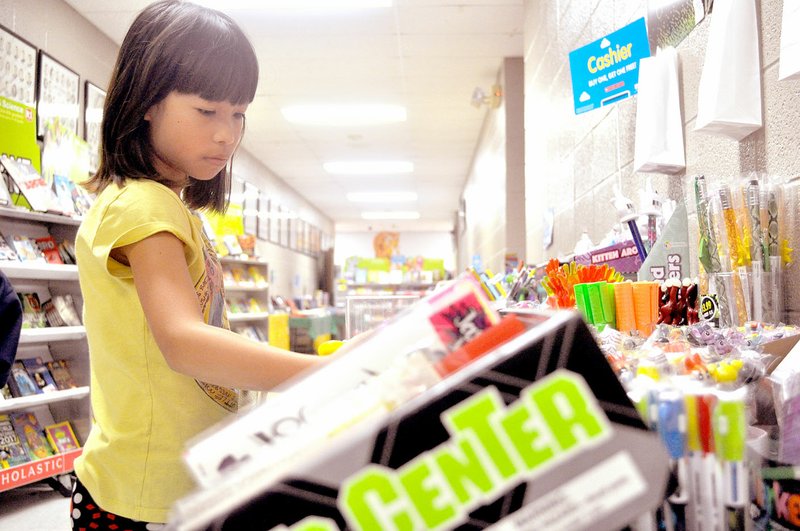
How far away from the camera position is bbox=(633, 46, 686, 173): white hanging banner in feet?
6.12

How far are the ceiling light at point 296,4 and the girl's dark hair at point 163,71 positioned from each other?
171 inches

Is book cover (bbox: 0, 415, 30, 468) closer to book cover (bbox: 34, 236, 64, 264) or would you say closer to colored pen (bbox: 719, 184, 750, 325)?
book cover (bbox: 34, 236, 64, 264)

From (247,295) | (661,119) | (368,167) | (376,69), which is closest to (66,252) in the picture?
(376,69)

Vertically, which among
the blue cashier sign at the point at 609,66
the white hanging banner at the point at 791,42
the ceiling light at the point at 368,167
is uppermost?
the ceiling light at the point at 368,167

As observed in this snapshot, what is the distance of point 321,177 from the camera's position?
11625mm

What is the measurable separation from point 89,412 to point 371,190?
A: 29.0 feet

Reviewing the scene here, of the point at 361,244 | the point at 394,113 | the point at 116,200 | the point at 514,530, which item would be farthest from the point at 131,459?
the point at 361,244

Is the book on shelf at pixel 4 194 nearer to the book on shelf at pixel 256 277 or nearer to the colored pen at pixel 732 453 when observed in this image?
the colored pen at pixel 732 453

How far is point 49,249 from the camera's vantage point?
14.1 ft

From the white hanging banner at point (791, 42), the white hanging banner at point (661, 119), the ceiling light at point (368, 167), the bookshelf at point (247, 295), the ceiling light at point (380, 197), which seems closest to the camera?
the white hanging banner at point (791, 42)

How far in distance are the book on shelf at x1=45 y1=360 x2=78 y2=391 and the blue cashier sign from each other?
11.5 ft

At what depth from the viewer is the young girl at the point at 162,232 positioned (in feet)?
3.10

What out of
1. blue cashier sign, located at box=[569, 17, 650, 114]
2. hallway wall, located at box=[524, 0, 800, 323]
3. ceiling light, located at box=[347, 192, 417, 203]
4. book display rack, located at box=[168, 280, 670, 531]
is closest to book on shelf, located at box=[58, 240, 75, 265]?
hallway wall, located at box=[524, 0, 800, 323]

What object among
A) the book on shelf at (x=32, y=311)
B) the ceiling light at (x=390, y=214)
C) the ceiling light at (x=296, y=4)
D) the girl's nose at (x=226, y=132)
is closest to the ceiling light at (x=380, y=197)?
the ceiling light at (x=390, y=214)
